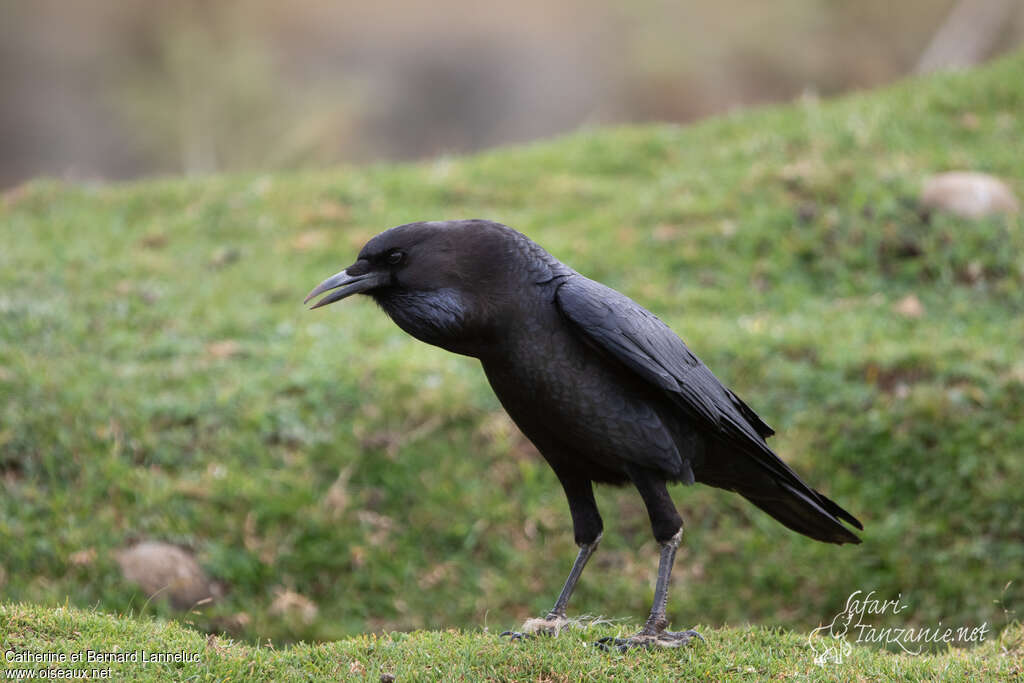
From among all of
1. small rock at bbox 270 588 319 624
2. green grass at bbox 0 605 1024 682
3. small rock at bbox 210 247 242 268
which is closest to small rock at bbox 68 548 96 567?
small rock at bbox 270 588 319 624

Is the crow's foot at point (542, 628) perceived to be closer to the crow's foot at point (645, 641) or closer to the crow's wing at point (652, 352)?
the crow's foot at point (645, 641)

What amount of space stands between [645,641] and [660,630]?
0.09 metres

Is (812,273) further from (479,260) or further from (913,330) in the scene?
(479,260)

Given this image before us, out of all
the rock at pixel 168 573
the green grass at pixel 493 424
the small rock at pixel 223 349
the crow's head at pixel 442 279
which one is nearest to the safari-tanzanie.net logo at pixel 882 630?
the green grass at pixel 493 424

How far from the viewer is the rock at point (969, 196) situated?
24.2 ft

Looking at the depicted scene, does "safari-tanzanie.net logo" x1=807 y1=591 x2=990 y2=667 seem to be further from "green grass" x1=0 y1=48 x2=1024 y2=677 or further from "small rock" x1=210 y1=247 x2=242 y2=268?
"small rock" x1=210 y1=247 x2=242 y2=268

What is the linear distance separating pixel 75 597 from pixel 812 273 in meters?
5.30

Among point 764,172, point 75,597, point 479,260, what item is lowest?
point 75,597

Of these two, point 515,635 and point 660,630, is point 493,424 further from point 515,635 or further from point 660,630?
point 660,630

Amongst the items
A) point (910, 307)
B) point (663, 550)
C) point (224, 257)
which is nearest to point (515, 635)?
point (663, 550)

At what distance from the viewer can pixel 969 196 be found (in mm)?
7441

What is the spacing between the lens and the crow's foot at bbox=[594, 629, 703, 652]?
3561mm

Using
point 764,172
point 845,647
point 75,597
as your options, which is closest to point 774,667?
point 845,647

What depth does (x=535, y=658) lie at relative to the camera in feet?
11.3
